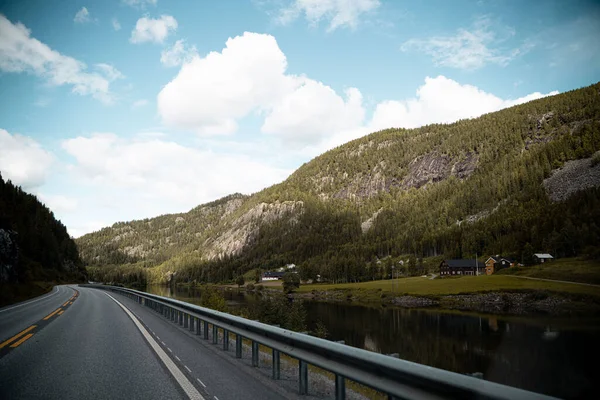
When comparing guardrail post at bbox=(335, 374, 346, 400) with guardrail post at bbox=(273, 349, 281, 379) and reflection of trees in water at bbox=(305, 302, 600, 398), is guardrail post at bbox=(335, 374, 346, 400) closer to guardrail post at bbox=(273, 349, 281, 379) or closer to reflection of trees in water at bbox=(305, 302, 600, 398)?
guardrail post at bbox=(273, 349, 281, 379)

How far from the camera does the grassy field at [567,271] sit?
78.0 metres

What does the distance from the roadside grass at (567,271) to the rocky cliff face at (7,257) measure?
9397 cm

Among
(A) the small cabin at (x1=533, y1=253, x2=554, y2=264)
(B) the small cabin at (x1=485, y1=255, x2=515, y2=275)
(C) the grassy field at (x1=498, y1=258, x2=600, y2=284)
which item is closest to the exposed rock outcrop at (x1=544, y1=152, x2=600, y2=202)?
(B) the small cabin at (x1=485, y1=255, x2=515, y2=275)

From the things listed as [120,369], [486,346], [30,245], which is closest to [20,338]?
[120,369]

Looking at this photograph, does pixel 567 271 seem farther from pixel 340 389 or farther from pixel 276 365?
pixel 340 389

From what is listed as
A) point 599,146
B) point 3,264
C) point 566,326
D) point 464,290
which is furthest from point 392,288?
point 599,146

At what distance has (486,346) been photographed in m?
36.8

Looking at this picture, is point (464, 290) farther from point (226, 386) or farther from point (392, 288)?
point (226, 386)

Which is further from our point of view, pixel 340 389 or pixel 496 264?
pixel 496 264

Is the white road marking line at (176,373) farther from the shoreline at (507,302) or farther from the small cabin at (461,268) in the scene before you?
the small cabin at (461,268)

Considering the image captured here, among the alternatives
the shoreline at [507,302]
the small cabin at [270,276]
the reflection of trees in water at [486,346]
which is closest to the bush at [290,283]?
the shoreline at [507,302]

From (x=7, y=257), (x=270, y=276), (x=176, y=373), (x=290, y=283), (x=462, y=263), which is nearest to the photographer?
(x=176, y=373)

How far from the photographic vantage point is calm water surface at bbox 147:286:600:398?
27.2 meters

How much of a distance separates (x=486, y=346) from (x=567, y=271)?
6253 cm
